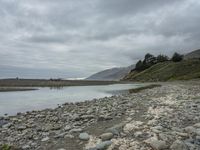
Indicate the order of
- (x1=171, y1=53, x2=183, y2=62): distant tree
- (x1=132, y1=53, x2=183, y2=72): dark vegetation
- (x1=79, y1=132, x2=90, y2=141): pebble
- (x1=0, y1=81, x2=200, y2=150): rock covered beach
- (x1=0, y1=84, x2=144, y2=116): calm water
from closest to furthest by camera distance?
(x1=0, y1=81, x2=200, y2=150): rock covered beach, (x1=79, y1=132, x2=90, y2=141): pebble, (x1=0, y1=84, x2=144, y2=116): calm water, (x1=171, y1=53, x2=183, y2=62): distant tree, (x1=132, y1=53, x2=183, y2=72): dark vegetation

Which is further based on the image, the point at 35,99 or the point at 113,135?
the point at 35,99

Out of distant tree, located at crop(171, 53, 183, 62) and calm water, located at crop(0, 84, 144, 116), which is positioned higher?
distant tree, located at crop(171, 53, 183, 62)

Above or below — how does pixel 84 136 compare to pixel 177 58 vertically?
below

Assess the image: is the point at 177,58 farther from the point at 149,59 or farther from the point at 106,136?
the point at 106,136

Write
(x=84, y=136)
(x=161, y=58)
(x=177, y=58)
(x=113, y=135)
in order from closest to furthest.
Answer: (x=113, y=135) → (x=84, y=136) → (x=177, y=58) → (x=161, y=58)

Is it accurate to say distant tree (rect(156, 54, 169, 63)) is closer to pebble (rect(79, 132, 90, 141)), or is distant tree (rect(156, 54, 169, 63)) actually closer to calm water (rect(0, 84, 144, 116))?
calm water (rect(0, 84, 144, 116))

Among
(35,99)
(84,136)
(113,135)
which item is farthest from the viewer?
(35,99)

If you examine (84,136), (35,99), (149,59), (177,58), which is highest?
(149,59)

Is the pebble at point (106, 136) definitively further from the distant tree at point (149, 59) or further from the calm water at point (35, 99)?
the distant tree at point (149, 59)

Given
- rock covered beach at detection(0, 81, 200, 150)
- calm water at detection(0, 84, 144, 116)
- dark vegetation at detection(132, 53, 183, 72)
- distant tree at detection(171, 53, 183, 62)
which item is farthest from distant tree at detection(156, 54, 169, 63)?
rock covered beach at detection(0, 81, 200, 150)

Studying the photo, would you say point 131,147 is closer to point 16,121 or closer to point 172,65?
point 16,121

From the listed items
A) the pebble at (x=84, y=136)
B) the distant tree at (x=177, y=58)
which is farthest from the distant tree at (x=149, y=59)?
the pebble at (x=84, y=136)

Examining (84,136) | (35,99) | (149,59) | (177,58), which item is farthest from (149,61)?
(84,136)

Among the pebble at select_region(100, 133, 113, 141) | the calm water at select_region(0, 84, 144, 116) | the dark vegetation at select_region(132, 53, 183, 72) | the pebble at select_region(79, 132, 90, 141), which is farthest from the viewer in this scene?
the dark vegetation at select_region(132, 53, 183, 72)
